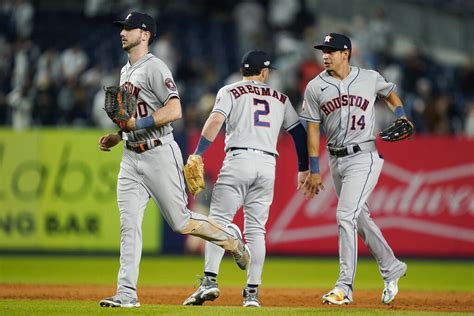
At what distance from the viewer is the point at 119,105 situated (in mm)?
8031

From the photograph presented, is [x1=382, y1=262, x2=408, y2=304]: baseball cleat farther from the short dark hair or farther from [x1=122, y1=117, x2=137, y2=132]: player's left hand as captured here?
[x1=122, y1=117, x2=137, y2=132]: player's left hand

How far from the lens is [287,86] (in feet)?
57.9

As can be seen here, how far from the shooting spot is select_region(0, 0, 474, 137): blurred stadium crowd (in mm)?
17406

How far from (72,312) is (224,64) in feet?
42.7

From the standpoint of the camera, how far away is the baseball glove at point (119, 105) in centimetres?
802

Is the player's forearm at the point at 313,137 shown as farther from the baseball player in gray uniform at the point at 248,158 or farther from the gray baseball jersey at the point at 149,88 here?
the gray baseball jersey at the point at 149,88

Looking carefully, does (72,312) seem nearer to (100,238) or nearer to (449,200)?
(100,238)

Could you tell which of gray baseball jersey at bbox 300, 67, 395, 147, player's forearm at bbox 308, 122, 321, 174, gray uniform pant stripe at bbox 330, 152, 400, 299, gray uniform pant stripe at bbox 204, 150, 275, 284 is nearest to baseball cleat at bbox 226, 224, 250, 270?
gray uniform pant stripe at bbox 204, 150, 275, 284

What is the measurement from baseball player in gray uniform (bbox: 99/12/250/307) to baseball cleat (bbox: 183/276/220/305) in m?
0.66

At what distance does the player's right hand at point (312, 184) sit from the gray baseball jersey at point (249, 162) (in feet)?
1.33

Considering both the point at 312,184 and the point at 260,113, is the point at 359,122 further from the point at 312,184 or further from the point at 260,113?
the point at 260,113

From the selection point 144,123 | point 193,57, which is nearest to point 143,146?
point 144,123

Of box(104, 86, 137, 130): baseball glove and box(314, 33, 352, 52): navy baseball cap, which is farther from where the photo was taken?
box(314, 33, 352, 52): navy baseball cap

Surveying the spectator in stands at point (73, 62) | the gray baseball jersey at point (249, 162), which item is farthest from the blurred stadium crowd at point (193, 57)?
the gray baseball jersey at point (249, 162)
